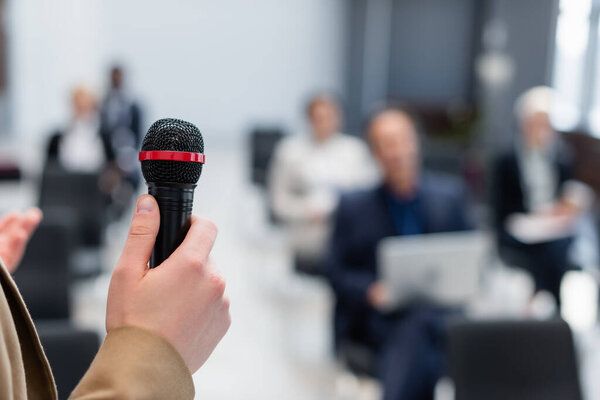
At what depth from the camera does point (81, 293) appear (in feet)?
16.0

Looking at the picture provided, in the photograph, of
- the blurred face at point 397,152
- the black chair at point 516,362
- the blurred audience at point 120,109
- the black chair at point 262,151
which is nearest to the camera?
the black chair at point 516,362

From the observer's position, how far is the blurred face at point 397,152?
3049 mm

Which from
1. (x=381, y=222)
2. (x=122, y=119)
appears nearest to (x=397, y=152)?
(x=381, y=222)

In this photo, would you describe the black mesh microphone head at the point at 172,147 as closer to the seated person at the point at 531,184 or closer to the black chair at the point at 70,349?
the black chair at the point at 70,349

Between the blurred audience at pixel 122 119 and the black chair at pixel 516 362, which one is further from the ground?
the blurred audience at pixel 122 119

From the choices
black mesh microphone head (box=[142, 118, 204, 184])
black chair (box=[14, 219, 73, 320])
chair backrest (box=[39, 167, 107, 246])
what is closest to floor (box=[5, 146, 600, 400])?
black chair (box=[14, 219, 73, 320])

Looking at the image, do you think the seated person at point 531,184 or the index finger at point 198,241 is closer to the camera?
the index finger at point 198,241

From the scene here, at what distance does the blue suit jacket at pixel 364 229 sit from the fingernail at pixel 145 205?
2.46 metres

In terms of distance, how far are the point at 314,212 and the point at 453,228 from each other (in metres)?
1.51

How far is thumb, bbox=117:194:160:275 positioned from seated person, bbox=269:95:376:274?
3872 millimetres

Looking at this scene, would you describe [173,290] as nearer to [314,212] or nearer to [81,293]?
[314,212]

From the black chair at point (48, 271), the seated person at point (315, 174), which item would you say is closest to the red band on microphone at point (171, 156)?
the black chair at point (48, 271)

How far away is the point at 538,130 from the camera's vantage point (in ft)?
15.2

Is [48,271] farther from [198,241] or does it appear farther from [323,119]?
[198,241]
